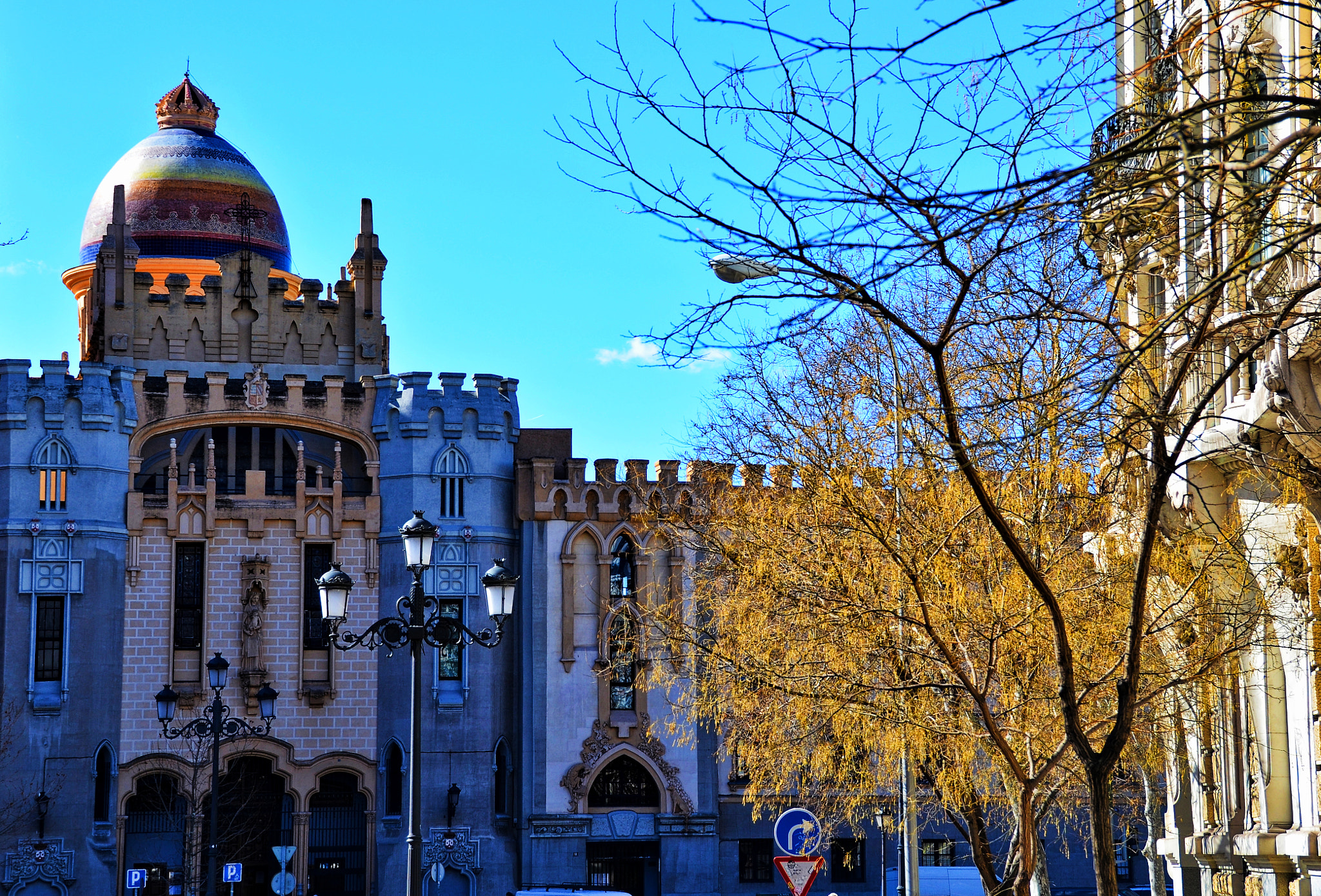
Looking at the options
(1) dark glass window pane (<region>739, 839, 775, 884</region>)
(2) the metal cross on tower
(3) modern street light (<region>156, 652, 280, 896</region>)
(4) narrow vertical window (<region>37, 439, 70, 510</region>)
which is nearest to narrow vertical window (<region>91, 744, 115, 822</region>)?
(4) narrow vertical window (<region>37, 439, 70, 510</region>)

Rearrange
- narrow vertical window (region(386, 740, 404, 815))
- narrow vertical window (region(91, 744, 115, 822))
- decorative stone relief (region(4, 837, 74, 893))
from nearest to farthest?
decorative stone relief (region(4, 837, 74, 893))
narrow vertical window (region(91, 744, 115, 822))
narrow vertical window (region(386, 740, 404, 815))

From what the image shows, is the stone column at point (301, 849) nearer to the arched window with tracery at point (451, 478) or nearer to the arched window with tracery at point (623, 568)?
the arched window with tracery at point (451, 478)

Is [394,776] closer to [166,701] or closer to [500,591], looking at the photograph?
[166,701]

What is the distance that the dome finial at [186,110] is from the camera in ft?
164

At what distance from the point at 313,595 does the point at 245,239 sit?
11.6 m

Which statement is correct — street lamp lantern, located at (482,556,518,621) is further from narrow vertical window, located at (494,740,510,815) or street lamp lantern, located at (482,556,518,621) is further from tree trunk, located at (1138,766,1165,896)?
narrow vertical window, located at (494,740,510,815)

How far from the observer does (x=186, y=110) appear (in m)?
49.9

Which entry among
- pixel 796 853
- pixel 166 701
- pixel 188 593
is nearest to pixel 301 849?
pixel 188 593

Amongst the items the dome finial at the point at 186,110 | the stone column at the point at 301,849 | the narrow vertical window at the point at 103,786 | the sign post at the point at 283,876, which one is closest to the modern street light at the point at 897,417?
the sign post at the point at 283,876

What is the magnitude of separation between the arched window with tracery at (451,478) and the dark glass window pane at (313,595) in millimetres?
3023

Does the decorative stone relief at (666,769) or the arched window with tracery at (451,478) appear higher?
the arched window with tracery at (451,478)

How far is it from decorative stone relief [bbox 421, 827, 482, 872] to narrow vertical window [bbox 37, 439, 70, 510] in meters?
11.7

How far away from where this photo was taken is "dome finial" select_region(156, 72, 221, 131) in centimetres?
4994

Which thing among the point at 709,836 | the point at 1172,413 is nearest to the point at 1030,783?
the point at 1172,413
